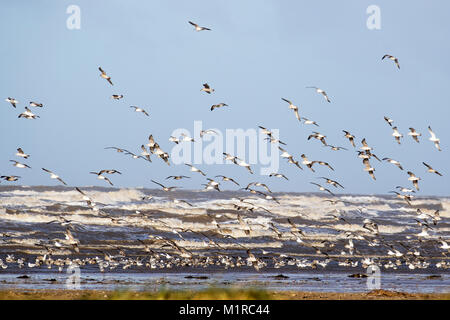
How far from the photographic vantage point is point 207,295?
61.8 ft

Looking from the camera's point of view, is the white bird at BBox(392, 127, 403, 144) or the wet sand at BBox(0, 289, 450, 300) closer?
the wet sand at BBox(0, 289, 450, 300)

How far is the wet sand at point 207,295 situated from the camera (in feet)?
61.4

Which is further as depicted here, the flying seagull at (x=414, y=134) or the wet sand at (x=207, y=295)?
the flying seagull at (x=414, y=134)

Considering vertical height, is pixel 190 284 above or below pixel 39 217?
below

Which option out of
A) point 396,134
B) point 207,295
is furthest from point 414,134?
point 207,295

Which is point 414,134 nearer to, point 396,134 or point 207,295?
point 396,134

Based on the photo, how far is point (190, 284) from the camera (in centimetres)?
2680

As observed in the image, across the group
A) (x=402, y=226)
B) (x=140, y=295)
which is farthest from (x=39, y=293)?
(x=402, y=226)

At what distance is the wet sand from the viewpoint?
61.4ft

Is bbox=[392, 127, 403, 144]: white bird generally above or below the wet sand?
above

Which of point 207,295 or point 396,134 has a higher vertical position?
point 396,134
